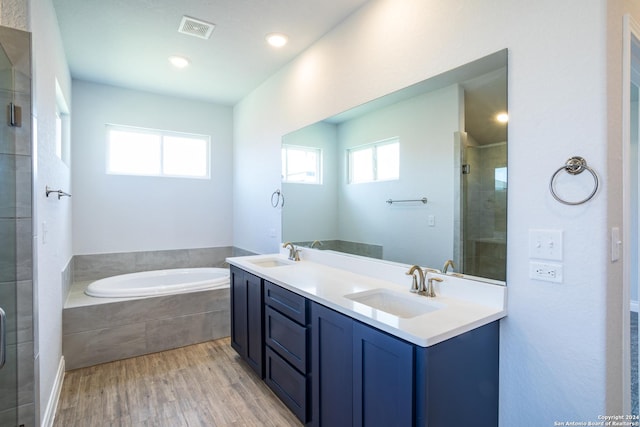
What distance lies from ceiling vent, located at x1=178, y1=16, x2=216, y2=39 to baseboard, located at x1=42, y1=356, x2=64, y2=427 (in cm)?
276

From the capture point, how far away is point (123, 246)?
397 centimetres

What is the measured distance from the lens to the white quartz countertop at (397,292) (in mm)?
1307

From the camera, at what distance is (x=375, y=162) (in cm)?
233

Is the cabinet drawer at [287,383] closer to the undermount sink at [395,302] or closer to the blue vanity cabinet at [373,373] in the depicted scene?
the blue vanity cabinet at [373,373]

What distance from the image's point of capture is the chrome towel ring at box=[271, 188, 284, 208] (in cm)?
330

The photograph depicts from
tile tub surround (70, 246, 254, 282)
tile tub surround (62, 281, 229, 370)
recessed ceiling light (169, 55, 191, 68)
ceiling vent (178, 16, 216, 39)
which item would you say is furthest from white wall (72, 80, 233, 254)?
ceiling vent (178, 16, 216, 39)

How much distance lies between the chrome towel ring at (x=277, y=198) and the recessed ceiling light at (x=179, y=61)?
60.4 inches

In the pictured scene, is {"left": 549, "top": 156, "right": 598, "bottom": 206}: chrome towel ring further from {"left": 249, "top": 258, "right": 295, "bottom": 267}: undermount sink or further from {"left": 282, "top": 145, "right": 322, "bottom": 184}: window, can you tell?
{"left": 249, "top": 258, "right": 295, "bottom": 267}: undermount sink

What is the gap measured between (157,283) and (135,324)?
102cm

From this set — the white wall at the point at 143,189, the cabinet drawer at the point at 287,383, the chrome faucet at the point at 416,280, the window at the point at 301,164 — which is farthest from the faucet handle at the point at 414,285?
the white wall at the point at 143,189

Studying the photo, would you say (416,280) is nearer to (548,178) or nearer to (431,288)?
(431,288)

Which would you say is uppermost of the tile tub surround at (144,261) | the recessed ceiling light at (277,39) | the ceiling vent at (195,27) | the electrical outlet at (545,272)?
the recessed ceiling light at (277,39)

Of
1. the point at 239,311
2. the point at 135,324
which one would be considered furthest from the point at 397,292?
the point at 135,324

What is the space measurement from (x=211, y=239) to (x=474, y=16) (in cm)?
396
